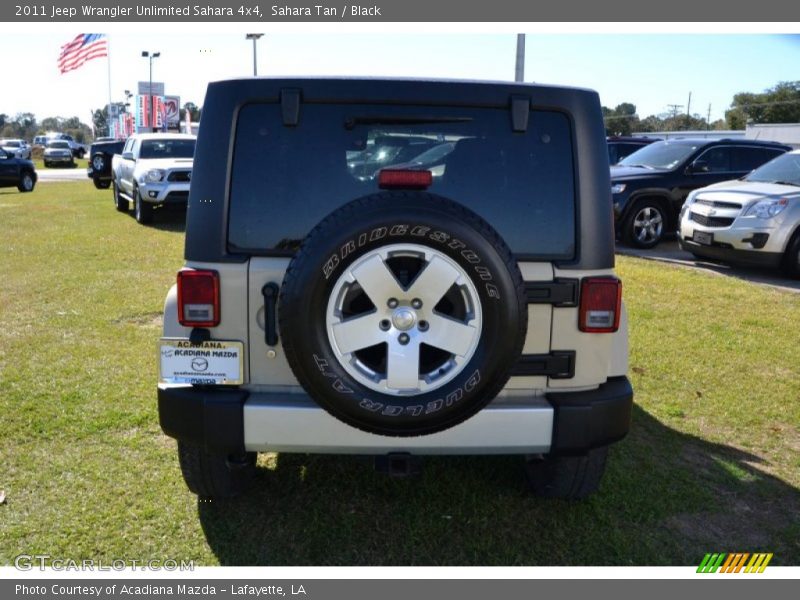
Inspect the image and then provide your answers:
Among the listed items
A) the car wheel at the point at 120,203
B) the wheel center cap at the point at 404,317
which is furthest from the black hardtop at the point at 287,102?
the car wheel at the point at 120,203

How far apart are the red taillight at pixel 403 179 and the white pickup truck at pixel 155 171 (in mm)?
12221

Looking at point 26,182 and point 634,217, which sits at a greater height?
point 634,217

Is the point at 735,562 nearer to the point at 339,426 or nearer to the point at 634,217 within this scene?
the point at 339,426

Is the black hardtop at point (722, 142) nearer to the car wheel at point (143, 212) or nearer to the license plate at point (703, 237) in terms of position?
the license plate at point (703, 237)

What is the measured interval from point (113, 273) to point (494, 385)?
765cm

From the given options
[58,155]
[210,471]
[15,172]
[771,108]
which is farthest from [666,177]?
[771,108]

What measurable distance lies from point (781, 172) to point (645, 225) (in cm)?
213

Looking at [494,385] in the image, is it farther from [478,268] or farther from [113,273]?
[113,273]

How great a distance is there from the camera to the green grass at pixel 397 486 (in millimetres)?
3217

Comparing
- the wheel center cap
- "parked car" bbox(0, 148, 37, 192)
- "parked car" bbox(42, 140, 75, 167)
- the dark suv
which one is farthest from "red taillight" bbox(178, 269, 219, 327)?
"parked car" bbox(42, 140, 75, 167)

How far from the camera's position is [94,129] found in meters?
110

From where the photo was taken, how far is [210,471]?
337 centimetres

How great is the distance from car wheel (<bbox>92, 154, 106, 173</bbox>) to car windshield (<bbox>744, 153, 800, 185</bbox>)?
67.7ft

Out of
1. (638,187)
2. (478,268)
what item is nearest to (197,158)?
(478,268)
